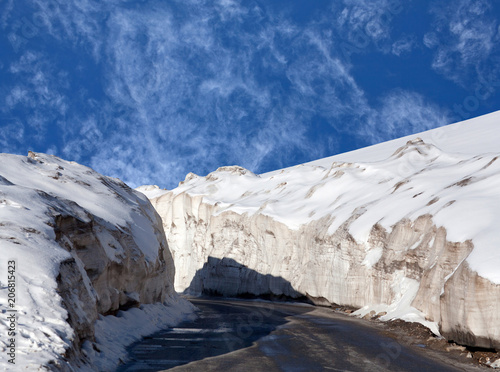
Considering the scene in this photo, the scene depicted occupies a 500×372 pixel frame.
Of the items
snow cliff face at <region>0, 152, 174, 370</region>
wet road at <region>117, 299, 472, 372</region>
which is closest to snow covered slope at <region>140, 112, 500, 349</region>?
wet road at <region>117, 299, 472, 372</region>

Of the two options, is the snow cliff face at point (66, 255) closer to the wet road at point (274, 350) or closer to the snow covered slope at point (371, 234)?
the wet road at point (274, 350)

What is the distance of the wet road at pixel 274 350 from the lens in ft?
36.1

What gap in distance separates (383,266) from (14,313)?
729 inches

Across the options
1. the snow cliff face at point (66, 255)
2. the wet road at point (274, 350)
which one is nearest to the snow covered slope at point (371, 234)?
the wet road at point (274, 350)

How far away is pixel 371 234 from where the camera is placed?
2627 cm

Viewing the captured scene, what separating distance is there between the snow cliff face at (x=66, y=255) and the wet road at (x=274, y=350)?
1830 millimetres

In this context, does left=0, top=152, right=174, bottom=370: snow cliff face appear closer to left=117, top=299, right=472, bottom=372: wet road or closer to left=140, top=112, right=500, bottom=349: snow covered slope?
left=117, top=299, right=472, bottom=372: wet road

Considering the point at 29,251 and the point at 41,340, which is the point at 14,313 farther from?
the point at 29,251

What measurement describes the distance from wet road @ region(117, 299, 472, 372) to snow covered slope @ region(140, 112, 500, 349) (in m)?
2.14

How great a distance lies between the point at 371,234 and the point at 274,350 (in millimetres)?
14486

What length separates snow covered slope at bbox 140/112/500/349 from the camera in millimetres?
14383

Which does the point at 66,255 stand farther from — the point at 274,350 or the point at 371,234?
the point at 371,234

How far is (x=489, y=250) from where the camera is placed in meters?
13.5

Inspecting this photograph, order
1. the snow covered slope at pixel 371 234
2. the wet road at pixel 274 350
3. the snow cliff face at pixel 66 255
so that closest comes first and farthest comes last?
the snow cliff face at pixel 66 255 → the wet road at pixel 274 350 → the snow covered slope at pixel 371 234
